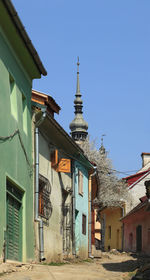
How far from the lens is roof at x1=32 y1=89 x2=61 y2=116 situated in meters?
22.9

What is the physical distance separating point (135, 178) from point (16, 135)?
127 feet

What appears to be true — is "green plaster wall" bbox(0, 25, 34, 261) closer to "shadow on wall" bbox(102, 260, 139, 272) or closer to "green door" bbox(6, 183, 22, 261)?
"green door" bbox(6, 183, 22, 261)

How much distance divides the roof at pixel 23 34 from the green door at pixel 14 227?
3.91m

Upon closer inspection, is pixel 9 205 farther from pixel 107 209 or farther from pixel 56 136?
pixel 107 209

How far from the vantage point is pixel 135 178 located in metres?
54.3

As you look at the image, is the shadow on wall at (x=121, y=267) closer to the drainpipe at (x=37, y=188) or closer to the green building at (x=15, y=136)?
the drainpipe at (x=37, y=188)

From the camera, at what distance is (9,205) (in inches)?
613

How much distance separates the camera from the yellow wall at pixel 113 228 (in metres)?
51.9

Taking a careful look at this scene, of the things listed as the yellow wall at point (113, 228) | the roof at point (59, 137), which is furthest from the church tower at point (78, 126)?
the roof at point (59, 137)

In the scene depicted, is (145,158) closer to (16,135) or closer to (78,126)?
(78,126)

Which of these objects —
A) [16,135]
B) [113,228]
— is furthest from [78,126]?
[16,135]

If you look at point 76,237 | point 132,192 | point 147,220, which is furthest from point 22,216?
point 132,192

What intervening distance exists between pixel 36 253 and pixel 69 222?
717cm

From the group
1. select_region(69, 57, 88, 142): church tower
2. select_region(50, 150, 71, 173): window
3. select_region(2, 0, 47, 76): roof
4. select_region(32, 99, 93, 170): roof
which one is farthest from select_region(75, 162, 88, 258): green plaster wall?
select_region(69, 57, 88, 142): church tower
